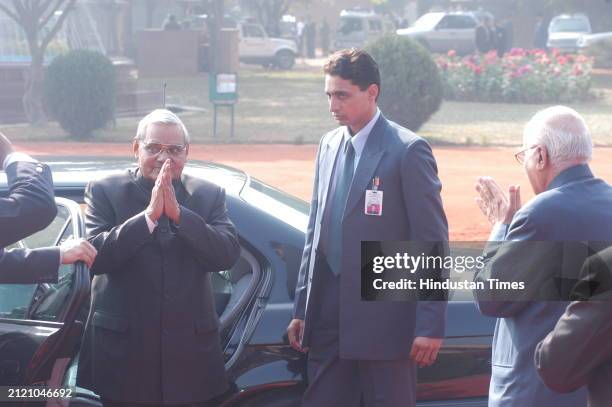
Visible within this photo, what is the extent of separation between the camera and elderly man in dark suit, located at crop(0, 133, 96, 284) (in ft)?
11.8

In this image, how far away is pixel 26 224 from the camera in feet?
11.8

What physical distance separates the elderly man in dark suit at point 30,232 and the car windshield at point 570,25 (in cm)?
4295

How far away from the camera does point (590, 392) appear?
282 centimetres

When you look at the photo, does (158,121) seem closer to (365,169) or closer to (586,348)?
(365,169)

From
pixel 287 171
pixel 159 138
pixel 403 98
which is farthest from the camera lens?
pixel 403 98

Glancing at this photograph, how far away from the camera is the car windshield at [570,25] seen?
145 feet

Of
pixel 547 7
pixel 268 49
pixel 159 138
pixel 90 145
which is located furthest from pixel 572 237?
pixel 547 7

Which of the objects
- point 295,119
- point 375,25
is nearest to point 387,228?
point 295,119

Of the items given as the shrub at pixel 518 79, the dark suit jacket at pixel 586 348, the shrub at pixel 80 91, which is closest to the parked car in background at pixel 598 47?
the shrub at pixel 518 79

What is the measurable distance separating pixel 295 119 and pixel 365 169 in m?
20.0

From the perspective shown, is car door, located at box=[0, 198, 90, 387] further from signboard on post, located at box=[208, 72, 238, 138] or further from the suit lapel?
signboard on post, located at box=[208, 72, 238, 138]

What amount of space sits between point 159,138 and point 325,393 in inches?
44.1

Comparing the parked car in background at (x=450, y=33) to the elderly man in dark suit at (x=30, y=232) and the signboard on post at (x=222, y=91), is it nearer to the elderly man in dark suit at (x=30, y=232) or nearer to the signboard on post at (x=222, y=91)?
the signboard on post at (x=222, y=91)

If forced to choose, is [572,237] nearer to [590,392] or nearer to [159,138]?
[590,392]
